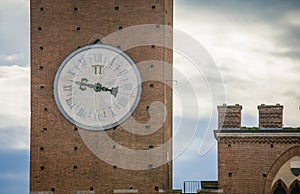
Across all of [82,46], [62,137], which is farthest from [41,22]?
[62,137]

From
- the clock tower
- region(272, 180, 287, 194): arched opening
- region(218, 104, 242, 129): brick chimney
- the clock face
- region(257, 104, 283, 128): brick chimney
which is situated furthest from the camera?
the clock face

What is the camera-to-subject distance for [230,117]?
3772cm

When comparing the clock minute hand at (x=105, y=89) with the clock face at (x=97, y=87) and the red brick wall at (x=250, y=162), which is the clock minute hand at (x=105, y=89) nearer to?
the clock face at (x=97, y=87)

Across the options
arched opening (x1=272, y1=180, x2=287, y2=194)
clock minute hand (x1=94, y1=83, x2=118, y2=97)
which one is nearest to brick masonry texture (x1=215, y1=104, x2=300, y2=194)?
arched opening (x1=272, y1=180, x2=287, y2=194)

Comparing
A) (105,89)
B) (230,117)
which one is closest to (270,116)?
(230,117)

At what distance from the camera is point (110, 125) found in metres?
40.0

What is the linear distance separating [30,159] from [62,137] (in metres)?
1.54

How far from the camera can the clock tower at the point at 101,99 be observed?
3988cm

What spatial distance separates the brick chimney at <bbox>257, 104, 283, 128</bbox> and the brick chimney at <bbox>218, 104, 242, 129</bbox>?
0.78 m

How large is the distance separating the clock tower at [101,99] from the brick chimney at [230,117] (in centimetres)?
310

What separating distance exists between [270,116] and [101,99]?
6840mm

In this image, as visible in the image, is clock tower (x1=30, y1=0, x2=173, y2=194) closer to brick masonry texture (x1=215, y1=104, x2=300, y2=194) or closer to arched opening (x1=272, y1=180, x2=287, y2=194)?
brick masonry texture (x1=215, y1=104, x2=300, y2=194)

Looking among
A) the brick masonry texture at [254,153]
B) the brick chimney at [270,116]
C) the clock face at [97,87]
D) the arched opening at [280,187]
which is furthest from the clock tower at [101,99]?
the arched opening at [280,187]

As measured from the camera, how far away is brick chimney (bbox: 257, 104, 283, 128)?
1475 inches
